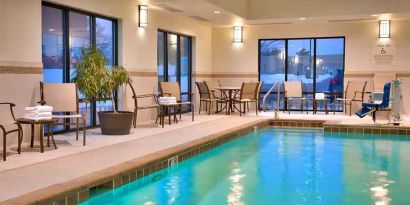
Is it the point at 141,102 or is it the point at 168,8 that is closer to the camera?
the point at 141,102

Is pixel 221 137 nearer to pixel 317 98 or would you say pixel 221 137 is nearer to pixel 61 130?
pixel 61 130

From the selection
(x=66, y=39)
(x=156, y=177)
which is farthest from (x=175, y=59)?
(x=156, y=177)

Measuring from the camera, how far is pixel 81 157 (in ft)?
18.0

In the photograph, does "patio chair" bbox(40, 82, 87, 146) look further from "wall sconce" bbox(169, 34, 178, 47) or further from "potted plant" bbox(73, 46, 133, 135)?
"wall sconce" bbox(169, 34, 178, 47)

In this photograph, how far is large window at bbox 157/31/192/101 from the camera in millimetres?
11406

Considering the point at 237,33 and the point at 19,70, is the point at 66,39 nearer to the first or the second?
the point at 19,70

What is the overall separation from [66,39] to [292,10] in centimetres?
635

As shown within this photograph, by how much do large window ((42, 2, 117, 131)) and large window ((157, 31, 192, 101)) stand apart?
2.49 metres

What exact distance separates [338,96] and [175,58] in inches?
190

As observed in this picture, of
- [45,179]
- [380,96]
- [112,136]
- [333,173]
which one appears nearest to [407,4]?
[380,96]

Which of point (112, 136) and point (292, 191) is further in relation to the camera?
point (112, 136)

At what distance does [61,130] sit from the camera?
7.81 meters

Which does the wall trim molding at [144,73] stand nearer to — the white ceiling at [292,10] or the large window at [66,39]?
the large window at [66,39]

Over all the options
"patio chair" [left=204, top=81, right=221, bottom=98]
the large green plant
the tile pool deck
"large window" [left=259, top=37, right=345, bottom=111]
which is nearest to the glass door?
"large window" [left=259, top=37, right=345, bottom=111]
